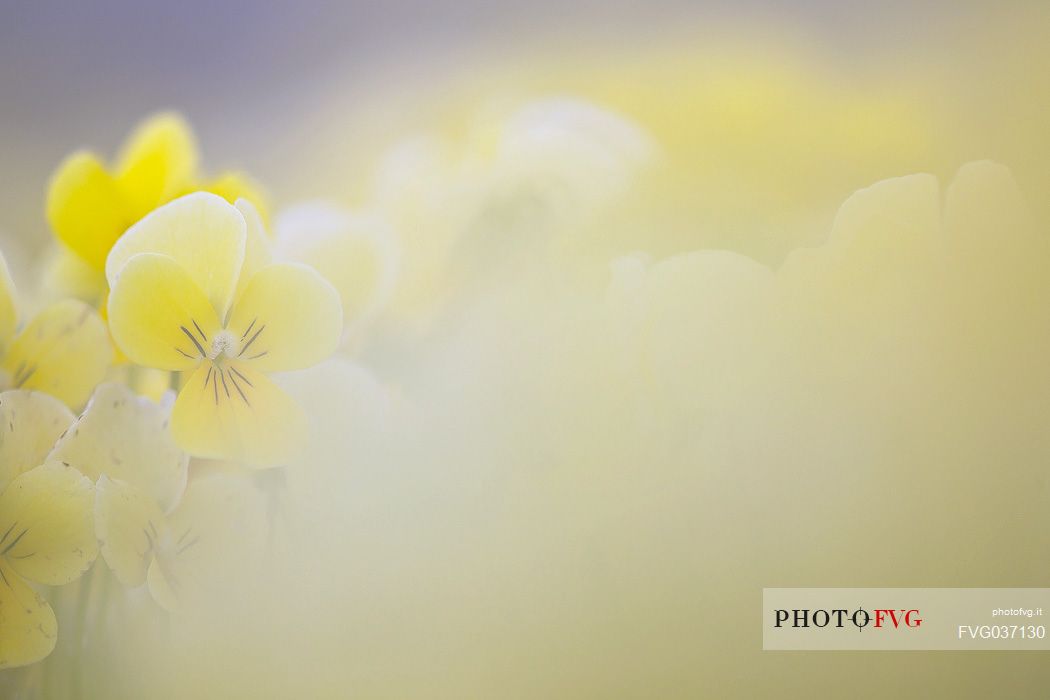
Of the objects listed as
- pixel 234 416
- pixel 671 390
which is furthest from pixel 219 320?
pixel 671 390

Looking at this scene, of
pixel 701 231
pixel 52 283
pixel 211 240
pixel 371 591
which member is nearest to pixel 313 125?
pixel 211 240

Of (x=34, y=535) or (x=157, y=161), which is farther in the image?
(x=157, y=161)

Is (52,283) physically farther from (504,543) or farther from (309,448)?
(504,543)

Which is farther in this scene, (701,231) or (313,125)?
(313,125)

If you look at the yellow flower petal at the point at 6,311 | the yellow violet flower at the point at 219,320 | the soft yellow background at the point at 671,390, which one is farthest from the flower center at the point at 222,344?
the yellow flower petal at the point at 6,311

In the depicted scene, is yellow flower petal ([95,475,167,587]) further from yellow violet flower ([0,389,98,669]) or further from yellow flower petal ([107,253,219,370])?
yellow flower petal ([107,253,219,370])

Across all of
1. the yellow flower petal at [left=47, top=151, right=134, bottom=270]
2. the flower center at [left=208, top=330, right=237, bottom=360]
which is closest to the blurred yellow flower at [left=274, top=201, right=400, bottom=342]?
Result: the flower center at [left=208, top=330, right=237, bottom=360]

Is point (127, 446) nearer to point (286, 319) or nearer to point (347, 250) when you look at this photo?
point (286, 319)
